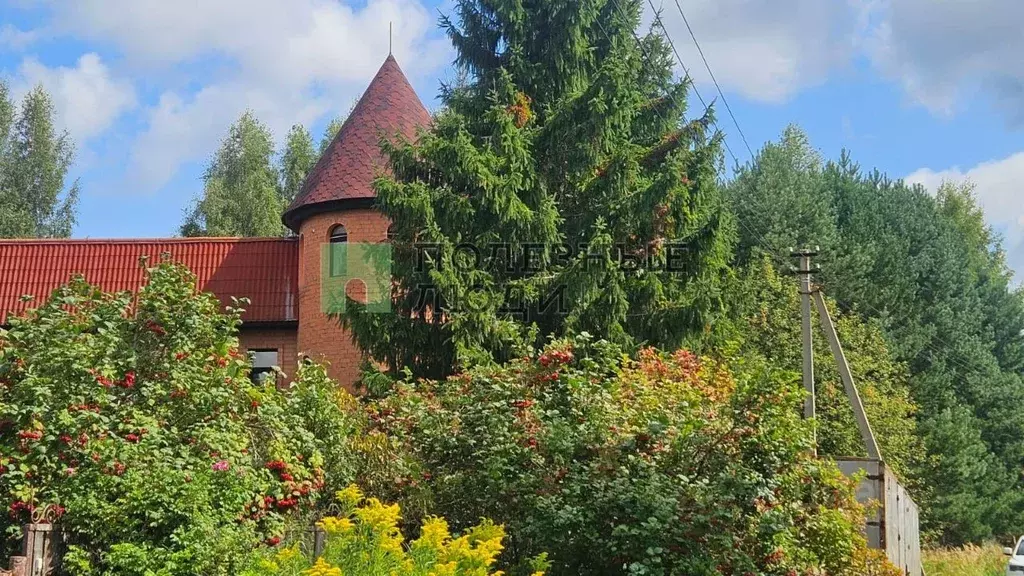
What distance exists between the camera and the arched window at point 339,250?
72.6ft

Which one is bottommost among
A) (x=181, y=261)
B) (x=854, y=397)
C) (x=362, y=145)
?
(x=854, y=397)

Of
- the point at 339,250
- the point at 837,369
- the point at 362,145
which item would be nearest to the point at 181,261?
the point at 339,250

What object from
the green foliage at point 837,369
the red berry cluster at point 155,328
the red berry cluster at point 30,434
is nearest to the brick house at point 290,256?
the green foliage at point 837,369

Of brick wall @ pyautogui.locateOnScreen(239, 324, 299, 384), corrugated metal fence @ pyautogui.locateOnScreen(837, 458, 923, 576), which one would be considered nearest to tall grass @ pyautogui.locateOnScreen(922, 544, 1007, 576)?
corrugated metal fence @ pyautogui.locateOnScreen(837, 458, 923, 576)

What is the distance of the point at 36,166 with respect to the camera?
38375 mm

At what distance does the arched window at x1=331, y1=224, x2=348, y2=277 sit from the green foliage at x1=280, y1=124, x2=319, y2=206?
2127cm

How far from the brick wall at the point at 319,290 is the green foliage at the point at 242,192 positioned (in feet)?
56.3

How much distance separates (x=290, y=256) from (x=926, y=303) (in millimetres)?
20294

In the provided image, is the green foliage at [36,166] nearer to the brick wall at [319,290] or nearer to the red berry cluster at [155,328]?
the brick wall at [319,290]

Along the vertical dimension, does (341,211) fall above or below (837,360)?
above

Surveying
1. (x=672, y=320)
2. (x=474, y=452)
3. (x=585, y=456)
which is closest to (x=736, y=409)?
(x=585, y=456)

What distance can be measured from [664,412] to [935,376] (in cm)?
2483

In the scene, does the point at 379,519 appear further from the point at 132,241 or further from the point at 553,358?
the point at 132,241

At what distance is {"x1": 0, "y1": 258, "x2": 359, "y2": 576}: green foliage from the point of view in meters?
8.59
